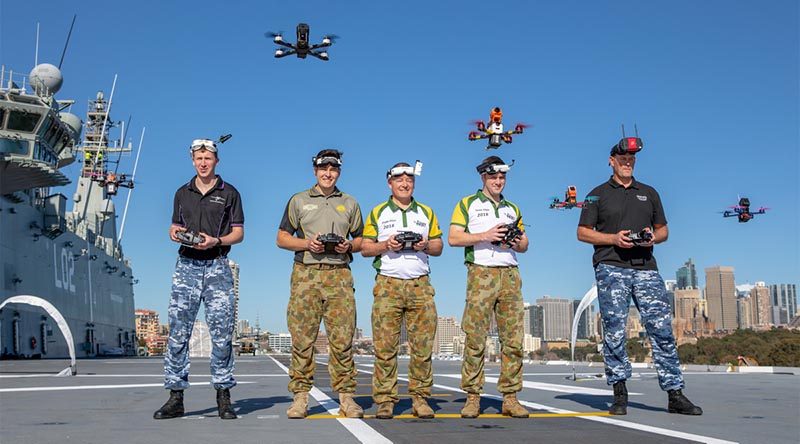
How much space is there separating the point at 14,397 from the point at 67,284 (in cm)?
4926

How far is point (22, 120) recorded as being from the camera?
127ft

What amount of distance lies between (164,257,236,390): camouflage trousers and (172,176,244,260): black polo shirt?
103 millimetres

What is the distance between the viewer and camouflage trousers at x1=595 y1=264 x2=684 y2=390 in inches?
281

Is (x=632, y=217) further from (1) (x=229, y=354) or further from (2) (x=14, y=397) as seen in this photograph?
(2) (x=14, y=397)

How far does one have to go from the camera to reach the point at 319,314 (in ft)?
22.9

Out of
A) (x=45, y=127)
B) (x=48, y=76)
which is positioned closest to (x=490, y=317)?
(x=45, y=127)

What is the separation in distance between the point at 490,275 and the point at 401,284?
0.90 metres

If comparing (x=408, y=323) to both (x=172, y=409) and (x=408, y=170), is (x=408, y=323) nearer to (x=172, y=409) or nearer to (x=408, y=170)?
(x=408, y=170)

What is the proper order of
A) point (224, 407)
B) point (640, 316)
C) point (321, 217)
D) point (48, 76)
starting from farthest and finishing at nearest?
1. point (48, 76)
2. point (640, 316)
3. point (321, 217)
4. point (224, 407)

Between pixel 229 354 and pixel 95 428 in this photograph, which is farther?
pixel 229 354

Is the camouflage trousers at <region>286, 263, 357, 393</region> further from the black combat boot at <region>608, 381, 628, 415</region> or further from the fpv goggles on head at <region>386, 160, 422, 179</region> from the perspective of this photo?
the black combat boot at <region>608, 381, 628, 415</region>

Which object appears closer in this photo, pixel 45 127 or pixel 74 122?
pixel 45 127

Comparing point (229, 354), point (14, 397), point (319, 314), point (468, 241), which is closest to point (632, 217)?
point (468, 241)

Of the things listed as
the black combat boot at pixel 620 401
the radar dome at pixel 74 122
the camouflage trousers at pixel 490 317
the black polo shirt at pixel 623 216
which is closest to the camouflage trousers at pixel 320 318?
the camouflage trousers at pixel 490 317
